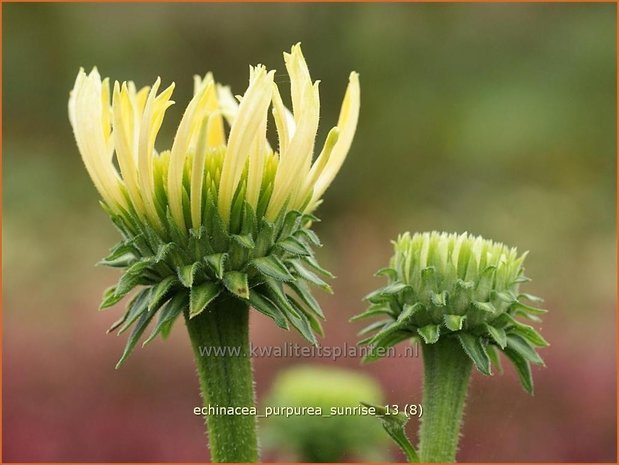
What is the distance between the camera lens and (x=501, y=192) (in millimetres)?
6785

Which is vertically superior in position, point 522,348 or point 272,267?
point 272,267

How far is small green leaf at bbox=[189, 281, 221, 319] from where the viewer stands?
1396mm

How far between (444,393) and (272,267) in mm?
368

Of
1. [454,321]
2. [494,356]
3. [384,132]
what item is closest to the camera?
[454,321]

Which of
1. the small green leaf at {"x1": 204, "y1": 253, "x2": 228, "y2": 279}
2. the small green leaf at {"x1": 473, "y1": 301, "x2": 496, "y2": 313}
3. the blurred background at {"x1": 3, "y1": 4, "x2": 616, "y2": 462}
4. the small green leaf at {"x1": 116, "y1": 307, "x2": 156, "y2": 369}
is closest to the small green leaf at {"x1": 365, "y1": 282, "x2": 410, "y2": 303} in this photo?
the small green leaf at {"x1": 473, "y1": 301, "x2": 496, "y2": 313}

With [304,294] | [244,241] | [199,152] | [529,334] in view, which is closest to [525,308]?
[529,334]

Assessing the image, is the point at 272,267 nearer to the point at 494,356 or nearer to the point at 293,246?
the point at 293,246

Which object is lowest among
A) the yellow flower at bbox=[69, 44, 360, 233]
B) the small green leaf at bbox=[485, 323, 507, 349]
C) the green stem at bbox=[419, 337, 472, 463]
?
the green stem at bbox=[419, 337, 472, 463]

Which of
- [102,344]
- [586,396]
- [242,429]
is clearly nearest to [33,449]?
[102,344]

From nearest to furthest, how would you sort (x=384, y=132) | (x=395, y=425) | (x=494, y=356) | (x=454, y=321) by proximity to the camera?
(x=395, y=425), (x=454, y=321), (x=494, y=356), (x=384, y=132)

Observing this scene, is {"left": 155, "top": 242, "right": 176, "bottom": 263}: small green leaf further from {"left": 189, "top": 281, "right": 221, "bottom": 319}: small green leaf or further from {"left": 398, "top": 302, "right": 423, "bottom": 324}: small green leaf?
{"left": 398, "top": 302, "right": 423, "bottom": 324}: small green leaf

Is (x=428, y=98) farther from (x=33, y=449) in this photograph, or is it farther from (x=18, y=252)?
(x=33, y=449)

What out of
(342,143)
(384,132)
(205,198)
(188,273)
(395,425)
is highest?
(384,132)

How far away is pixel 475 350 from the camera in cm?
151
